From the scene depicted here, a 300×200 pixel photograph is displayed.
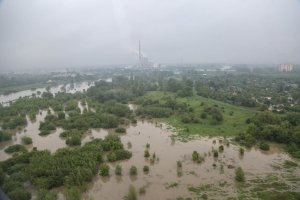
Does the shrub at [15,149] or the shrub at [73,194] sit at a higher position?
Result: the shrub at [73,194]

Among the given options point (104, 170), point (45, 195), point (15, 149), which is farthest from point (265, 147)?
point (15, 149)

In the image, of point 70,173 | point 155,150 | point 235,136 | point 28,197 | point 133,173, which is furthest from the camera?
point 235,136

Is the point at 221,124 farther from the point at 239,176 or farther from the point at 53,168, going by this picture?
the point at 53,168

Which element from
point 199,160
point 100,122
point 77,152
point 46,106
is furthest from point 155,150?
point 46,106

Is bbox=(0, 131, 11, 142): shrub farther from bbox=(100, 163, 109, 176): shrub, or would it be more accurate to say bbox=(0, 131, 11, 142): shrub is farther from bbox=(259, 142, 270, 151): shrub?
bbox=(259, 142, 270, 151): shrub

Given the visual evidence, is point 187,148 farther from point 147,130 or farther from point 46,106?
point 46,106

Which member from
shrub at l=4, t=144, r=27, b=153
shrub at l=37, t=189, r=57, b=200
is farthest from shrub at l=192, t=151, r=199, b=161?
shrub at l=4, t=144, r=27, b=153

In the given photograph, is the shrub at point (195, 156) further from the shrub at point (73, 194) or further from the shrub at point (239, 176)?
the shrub at point (73, 194)

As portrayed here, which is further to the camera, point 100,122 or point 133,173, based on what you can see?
point 100,122

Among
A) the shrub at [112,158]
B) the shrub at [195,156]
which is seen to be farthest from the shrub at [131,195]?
the shrub at [195,156]
